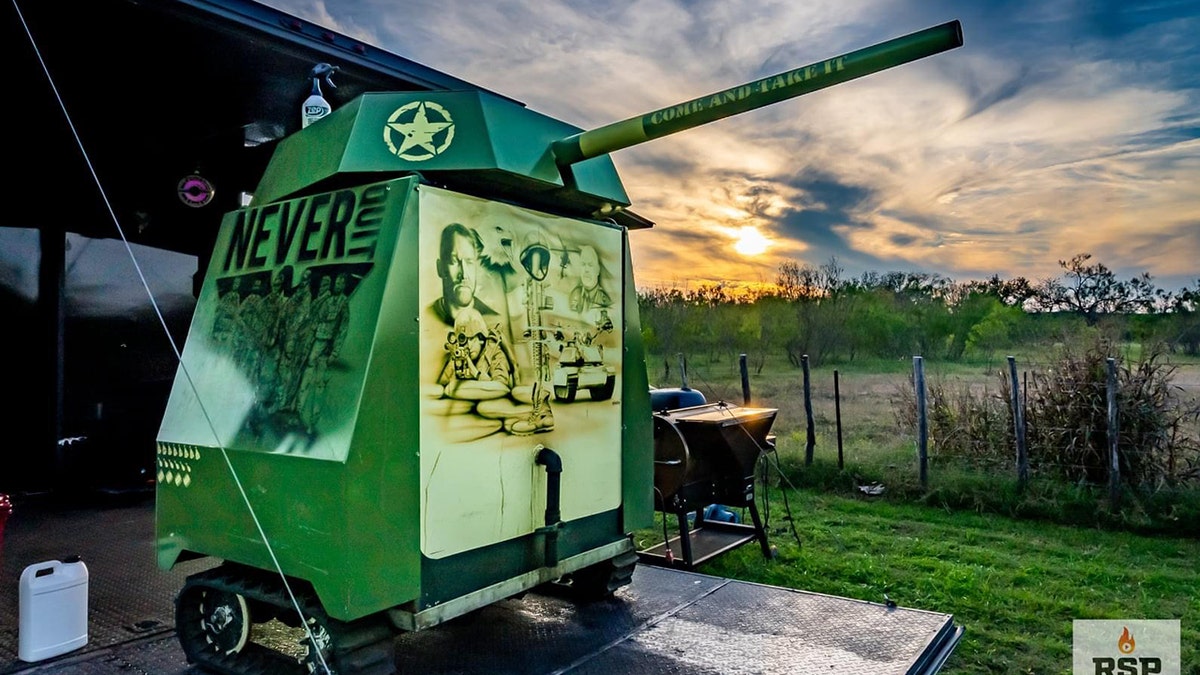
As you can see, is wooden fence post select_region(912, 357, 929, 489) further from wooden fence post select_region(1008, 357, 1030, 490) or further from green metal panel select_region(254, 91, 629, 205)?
green metal panel select_region(254, 91, 629, 205)

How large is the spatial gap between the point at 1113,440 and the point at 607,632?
20.4ft

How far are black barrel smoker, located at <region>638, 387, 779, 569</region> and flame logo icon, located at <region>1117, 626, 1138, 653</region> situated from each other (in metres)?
2.39

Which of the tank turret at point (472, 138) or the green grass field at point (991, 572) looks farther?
the green grass field at point (991, 572)

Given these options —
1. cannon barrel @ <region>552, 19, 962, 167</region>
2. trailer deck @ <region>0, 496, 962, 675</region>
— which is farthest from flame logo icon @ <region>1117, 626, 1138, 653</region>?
cannon barrel @ <region>552, 19, 962, 167</region>

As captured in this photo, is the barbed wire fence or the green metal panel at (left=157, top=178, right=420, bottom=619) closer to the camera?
the green metal panel at (left=157, top=178, right=420, bottom=619)

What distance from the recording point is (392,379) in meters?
2.83

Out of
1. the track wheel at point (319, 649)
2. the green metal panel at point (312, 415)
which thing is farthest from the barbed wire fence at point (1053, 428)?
the track wheel at point (319, 649)

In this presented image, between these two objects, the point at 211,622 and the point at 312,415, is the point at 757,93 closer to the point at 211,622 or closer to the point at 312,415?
the point at 312,415

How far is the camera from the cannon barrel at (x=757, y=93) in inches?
98.5

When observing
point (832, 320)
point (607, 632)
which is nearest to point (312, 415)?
point (607, 632)

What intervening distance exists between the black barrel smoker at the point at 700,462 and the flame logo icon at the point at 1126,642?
2.39 meters

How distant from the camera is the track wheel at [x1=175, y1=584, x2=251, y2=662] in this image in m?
3.10

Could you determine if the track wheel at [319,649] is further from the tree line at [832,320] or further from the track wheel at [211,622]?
the tree line at [832,320]

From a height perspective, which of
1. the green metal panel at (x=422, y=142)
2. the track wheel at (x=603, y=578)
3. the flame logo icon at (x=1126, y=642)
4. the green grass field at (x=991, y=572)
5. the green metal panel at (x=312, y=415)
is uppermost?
the green metal panel at (x=422, y=142)
